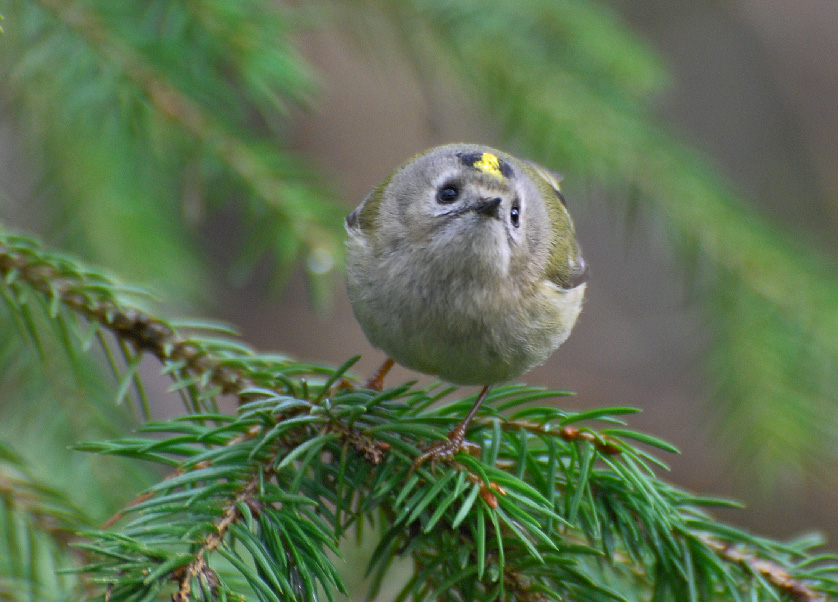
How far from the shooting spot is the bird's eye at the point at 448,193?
148 cm

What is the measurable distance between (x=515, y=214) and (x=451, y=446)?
0.57 m

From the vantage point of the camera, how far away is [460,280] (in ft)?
4.73

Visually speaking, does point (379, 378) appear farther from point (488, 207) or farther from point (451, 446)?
point (451, 446)

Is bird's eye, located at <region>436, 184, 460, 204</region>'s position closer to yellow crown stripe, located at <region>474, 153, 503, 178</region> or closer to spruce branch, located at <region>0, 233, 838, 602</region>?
yellow crown stripe, located at <region>474, 153, 503, 178</region>

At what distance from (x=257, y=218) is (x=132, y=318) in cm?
59

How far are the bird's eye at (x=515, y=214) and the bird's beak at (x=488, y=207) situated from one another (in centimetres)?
9

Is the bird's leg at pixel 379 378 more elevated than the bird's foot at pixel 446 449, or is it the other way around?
the bird's leg at pixel 379 378

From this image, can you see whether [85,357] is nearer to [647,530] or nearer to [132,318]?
[132,318]

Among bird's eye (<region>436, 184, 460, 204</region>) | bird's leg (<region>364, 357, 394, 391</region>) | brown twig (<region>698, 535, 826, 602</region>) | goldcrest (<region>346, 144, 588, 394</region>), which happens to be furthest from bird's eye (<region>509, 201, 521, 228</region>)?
brown twig (<region>698, 535, 826, 602</region>)

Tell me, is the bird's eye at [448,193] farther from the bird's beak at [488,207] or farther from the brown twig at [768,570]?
the brown twig at [768,570]

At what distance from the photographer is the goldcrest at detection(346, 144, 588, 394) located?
1.42 m

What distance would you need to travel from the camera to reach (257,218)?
5.59 feet

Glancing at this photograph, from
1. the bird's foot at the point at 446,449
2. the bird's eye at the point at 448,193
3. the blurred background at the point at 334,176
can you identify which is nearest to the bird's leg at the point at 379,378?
the blurred background at the point at 334,176

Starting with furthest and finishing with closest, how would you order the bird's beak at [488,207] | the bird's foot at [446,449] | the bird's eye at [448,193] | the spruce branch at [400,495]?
the bird's eye at [448,193]
the bird's beak at [488,207]
the bird's foot at [446,449]
the spruce branch at [400,495]
